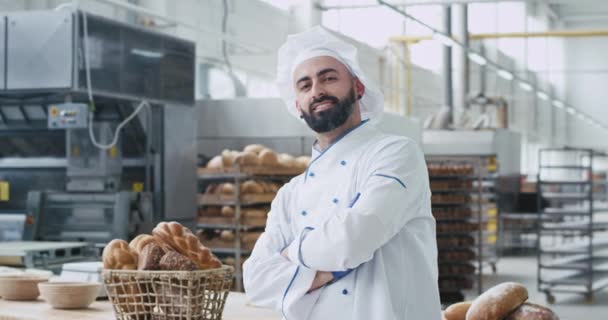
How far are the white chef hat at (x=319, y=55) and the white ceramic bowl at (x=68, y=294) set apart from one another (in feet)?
3.00

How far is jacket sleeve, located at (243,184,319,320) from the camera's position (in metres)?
1.97

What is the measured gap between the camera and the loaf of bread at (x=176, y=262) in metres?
2.22

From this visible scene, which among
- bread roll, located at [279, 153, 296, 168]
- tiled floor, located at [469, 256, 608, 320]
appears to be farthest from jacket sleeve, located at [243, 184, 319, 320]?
tiled floor, located at [469, 256, 608, 320]

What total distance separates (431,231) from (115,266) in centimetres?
80

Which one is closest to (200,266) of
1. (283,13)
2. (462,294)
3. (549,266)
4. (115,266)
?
(115,266)

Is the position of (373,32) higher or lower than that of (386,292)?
higher

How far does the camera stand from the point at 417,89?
19094mm

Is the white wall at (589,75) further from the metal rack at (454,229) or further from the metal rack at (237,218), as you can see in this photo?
the metal rack at (237,218)

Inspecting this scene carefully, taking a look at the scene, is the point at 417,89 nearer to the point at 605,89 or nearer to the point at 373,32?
the point at 373,32

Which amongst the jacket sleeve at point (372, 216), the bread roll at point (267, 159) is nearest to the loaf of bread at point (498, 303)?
the jacket sleeve at point (372, 216)

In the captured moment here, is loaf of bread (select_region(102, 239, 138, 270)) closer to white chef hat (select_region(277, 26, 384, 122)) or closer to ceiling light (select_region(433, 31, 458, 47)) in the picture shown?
white chef hat (select_region(277, 26, 384, 122))

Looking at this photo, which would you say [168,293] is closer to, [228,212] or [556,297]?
[228,212]

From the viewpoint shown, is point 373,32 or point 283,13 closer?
point 283,13

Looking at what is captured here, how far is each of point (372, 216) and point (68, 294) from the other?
1222 mm
